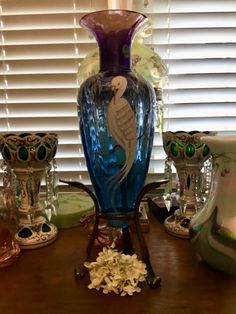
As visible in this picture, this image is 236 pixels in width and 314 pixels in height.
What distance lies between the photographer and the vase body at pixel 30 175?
70cm

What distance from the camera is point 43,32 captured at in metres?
1.08

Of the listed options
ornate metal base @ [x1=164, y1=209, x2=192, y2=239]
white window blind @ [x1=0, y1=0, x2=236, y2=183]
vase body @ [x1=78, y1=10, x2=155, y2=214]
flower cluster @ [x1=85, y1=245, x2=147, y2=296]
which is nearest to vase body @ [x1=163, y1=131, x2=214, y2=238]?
ornate metal base @ [x1=164, y1=209, x2=192, y2=239]

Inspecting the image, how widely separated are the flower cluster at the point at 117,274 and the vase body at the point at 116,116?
0.10 metres

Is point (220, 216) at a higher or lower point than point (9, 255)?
higher

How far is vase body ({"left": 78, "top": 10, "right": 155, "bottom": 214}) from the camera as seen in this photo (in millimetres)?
609

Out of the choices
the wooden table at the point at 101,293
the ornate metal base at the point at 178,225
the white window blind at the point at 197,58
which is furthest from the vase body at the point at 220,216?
the white window blind at the point at 197,58

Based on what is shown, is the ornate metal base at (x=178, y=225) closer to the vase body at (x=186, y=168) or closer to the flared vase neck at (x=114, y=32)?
the vase body at (x=186, y=168)

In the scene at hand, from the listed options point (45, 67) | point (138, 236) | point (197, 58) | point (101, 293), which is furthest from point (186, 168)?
point (45, 67)

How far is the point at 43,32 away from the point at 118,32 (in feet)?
1.77

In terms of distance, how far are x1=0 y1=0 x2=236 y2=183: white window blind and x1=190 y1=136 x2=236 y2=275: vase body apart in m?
0.53

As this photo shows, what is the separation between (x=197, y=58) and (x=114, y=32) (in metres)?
0.53

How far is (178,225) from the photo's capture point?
2.60 ft

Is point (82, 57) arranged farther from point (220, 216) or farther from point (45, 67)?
point (220, 216)

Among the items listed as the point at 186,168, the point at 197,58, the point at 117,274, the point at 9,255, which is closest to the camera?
the point at 117,274
